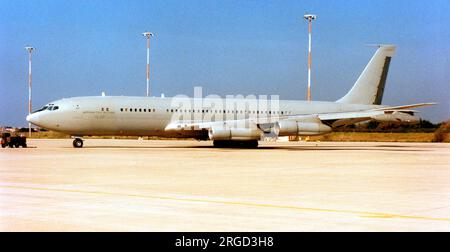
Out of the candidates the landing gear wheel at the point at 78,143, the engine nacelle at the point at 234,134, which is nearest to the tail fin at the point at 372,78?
the engine nacelle at the point at 234,134

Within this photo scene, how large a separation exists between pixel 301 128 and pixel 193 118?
8423 mm

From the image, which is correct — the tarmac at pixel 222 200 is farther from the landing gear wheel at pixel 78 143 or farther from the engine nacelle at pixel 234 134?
the landing gear wheel at pixel 78 143

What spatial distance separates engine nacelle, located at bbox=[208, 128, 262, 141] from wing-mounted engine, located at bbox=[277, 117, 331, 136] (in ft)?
6.52

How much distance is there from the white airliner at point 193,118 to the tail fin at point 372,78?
3.22m

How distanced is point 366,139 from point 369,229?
266 ft

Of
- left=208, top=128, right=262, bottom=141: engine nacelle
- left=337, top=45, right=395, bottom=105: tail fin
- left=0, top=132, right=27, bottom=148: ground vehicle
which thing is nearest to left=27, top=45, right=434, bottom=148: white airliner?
left=208, top=128, right=262, bottom=141: engine nacelle

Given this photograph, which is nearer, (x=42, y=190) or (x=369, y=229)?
(x=369, y=229)

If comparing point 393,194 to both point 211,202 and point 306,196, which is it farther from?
point 211,202

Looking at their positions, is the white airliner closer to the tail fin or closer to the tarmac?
the tail fin

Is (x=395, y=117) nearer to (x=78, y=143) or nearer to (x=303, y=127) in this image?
(x=303, y=127)

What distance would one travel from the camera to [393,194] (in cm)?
1609

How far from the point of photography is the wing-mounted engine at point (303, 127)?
159ft
